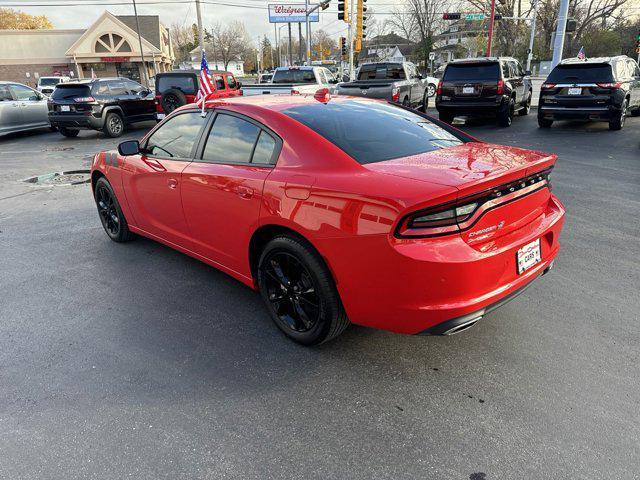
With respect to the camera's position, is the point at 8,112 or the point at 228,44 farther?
the point at 228,44

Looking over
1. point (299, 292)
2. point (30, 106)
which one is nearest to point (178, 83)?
point (30, 106)

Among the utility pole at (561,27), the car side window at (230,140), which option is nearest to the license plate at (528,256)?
the car side window at (230,140)

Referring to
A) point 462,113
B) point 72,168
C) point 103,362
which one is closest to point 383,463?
point 103,362

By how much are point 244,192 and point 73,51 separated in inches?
2221

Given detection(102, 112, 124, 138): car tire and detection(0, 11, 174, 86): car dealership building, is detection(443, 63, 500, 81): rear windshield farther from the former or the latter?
detection(0, 11, 174, 86): car dealership building

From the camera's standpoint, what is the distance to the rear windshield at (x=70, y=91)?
13984mm

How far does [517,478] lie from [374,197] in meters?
1.46

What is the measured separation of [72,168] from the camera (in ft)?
33.1

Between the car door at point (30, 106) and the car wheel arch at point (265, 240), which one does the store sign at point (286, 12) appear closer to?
the car door at point (30, 106)

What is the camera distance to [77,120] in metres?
14.0

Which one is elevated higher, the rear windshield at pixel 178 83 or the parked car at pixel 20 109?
the rear windshield at pixel 178 83

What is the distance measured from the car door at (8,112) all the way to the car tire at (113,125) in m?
2.95

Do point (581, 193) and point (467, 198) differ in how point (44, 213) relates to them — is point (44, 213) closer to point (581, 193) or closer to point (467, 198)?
point (467, 198)

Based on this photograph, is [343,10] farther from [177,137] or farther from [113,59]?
[113,59]
